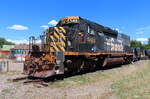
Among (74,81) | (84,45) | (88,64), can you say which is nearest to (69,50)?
(84,45)

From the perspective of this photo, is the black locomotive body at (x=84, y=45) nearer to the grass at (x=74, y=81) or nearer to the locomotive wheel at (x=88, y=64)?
the locomotive wheel at (x=88, y=64)

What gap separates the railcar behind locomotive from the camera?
260 inches

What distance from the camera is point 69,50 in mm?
7387

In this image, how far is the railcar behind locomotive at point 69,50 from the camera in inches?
260

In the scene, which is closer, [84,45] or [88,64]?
[84,45]

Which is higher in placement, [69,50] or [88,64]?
[69,50]

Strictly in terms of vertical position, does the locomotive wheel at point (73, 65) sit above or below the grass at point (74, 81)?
above

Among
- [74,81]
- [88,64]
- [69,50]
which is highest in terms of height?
[69,50]

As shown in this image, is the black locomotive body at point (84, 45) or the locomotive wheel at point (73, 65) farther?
the black locomotive body at point (84, 45)

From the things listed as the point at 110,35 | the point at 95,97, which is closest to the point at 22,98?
the point at 95,97

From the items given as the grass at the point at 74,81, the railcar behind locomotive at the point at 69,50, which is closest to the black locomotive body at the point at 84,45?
the railcar behind locomotive at the point at 69,50

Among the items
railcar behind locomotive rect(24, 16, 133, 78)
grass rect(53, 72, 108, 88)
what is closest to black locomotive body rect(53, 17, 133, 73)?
railcar behind locomotive rect(24, 16, 133, 78)

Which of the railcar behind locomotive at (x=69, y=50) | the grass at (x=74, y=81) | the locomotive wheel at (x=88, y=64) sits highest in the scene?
the railcar behind locomotive at (x=69, y=50)

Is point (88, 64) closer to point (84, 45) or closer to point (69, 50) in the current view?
point (84, 45)
